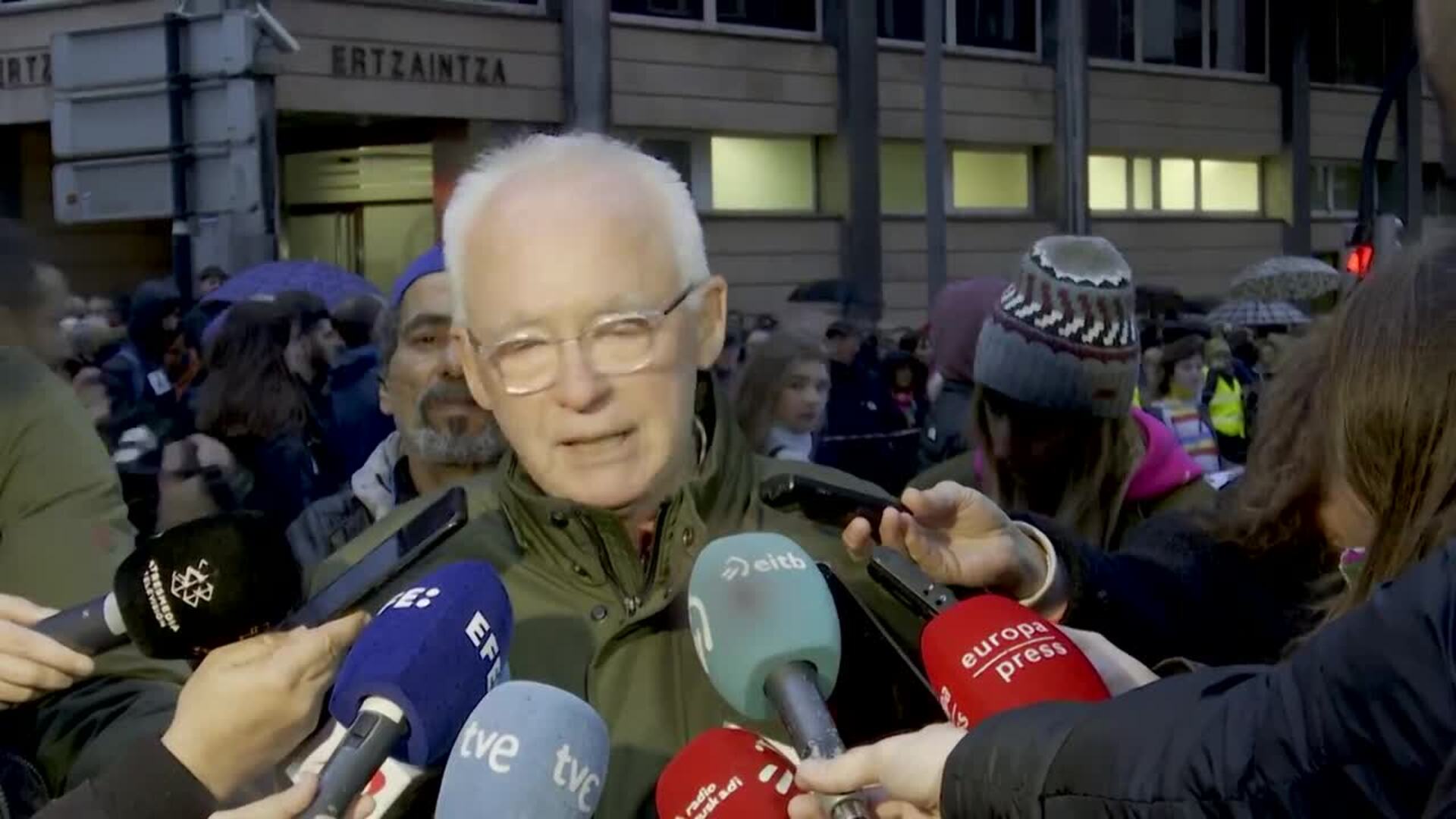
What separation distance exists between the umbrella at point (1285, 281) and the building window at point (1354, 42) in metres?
7.94

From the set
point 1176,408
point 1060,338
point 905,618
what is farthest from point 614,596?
point 1176,408

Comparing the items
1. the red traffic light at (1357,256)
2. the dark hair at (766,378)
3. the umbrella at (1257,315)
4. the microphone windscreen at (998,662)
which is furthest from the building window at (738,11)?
the microphone windscreen at (998,662)

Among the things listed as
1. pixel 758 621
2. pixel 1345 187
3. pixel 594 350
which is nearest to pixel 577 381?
pixel 594 350

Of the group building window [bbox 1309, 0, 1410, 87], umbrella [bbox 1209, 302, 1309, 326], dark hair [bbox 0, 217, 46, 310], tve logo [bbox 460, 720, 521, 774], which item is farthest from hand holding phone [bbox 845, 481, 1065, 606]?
building window [bbox 1309, 0, 1410, 87]

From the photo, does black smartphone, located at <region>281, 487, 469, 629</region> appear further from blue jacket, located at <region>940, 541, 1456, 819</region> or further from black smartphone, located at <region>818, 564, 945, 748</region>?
blue jacket, located at <region>940, 541, 1456, 819</region>

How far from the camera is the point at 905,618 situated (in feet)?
6.46

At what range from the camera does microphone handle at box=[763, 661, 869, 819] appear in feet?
4.70

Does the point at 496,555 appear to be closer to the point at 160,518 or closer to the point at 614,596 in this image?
the point at 614,596

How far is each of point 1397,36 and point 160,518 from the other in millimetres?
26469

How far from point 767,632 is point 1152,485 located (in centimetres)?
149

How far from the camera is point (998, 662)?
5.03 ft

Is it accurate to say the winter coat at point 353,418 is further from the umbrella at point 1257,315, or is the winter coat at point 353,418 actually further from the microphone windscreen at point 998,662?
the umbrella at point 1257,315

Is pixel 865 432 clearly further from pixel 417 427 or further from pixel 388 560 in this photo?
pixel 388 560

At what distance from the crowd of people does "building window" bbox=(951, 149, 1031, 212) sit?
18.1m
